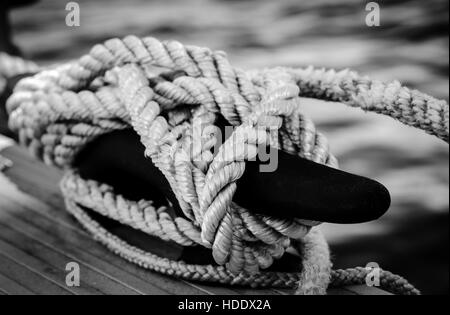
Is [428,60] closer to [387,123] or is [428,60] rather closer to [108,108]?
[387,123]

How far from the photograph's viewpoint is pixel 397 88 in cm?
110

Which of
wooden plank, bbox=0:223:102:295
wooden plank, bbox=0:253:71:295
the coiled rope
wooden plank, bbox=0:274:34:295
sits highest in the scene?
the coiled rope

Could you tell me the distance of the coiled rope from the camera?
96 cm

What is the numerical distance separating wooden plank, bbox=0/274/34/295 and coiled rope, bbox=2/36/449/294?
7.4 inches

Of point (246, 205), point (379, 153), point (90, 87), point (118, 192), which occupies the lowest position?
point (379, 153)

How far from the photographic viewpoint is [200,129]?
3.35 feet

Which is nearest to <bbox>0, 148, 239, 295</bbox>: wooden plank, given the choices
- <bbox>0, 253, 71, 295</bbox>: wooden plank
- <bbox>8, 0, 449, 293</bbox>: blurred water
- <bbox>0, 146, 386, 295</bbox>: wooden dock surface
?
<bbox>0, 146, 386, 295</bbox>: wooden dock surface

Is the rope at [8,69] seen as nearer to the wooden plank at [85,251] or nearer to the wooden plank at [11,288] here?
the wooden plank at [85,251]

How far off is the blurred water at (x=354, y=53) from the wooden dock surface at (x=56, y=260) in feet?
2.74

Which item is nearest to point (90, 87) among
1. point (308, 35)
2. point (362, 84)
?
point (362, 84)

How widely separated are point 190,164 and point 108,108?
28 cm

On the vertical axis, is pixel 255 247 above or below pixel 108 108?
below

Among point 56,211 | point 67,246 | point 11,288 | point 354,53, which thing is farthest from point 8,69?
point 354,53

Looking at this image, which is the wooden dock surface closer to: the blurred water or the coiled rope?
the coiled rope
